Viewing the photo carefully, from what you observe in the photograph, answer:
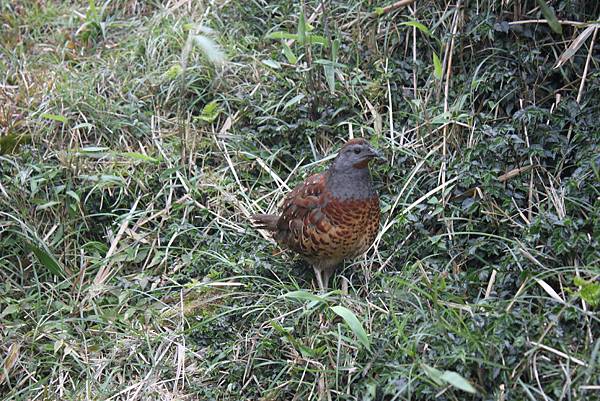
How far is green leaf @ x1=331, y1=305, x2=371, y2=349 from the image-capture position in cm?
360

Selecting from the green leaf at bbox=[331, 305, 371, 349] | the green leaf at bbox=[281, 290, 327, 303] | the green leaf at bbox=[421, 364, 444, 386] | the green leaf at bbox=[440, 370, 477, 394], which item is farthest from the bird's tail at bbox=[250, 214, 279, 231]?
the green leaf at bbox=[440, 370, 477, 394]

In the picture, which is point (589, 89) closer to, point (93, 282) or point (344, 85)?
point (344, 85)

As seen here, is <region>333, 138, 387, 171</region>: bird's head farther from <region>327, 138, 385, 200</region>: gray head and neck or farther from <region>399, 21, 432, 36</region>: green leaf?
<region>399, 21, 432, 36</region>: green leaf

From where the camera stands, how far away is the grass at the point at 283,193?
11.9ft

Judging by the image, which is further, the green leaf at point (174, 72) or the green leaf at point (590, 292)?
the green leaf at point (174, 72)

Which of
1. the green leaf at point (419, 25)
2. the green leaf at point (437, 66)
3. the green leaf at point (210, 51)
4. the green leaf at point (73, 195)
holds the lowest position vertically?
the green leaf at point (73, 195)

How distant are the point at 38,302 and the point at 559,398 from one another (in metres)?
2.70

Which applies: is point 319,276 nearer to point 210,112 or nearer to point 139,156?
point 139,156

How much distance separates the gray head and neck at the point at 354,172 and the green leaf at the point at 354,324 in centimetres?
74

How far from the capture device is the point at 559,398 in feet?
10.4

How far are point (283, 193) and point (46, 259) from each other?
4.45 ft

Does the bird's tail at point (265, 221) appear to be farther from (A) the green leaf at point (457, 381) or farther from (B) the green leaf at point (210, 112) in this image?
(A) the green leaf at point (457, 381)

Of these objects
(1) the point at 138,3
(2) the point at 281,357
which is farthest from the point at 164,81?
(2) the point at 281,357

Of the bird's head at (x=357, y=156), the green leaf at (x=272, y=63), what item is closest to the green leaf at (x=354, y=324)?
the bird's head at (x=357, y=156)
